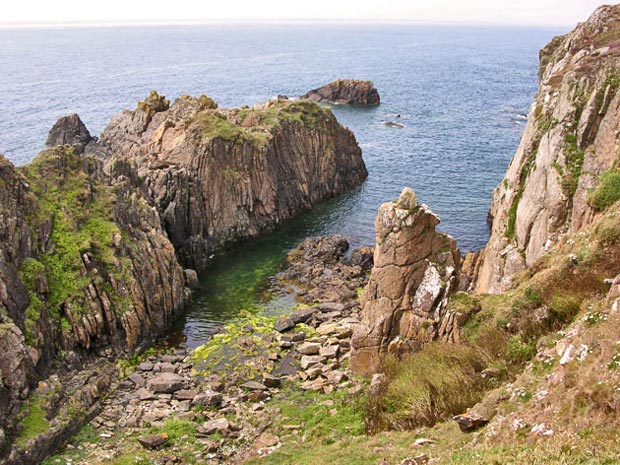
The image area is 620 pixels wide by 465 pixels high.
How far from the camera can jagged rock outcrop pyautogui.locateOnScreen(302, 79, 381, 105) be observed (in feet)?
527

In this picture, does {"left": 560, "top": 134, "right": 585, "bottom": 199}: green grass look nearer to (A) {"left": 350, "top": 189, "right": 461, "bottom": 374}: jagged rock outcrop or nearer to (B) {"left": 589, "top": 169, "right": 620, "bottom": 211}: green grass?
(B) {"left": 589, "top": 169, "right": 620, "bottom": 211}: green grass

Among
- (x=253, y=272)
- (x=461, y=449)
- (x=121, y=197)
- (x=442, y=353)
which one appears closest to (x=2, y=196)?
(x=121, y=197)

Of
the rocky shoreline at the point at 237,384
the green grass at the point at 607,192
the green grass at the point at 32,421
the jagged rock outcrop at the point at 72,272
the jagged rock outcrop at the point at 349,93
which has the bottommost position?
the rocky shoreline at the point at 237,384

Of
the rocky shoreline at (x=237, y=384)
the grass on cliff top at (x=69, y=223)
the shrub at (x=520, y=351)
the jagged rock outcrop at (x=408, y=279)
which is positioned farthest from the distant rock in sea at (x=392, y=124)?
the shrub at (x=520, y=351)

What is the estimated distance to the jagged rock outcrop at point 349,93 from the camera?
16050 centimetres

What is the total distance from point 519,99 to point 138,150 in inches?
4363

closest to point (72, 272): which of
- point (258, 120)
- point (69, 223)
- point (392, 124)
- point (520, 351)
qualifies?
point (69, 223)

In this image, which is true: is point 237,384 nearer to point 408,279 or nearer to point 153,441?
point 153,441

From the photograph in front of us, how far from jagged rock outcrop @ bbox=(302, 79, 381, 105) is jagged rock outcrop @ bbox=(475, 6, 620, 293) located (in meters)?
108

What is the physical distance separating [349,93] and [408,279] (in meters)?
128

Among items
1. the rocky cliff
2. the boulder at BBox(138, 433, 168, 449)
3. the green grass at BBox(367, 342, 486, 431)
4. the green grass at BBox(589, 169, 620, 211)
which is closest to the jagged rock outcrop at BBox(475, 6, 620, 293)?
the green grass at BBox(589, 169, 620, 211)

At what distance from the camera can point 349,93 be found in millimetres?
162125

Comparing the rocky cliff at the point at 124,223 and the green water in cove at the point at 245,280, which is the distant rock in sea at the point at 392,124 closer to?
the rocky cliff at the point at 124,223

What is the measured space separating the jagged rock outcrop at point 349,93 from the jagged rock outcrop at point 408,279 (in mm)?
123903
